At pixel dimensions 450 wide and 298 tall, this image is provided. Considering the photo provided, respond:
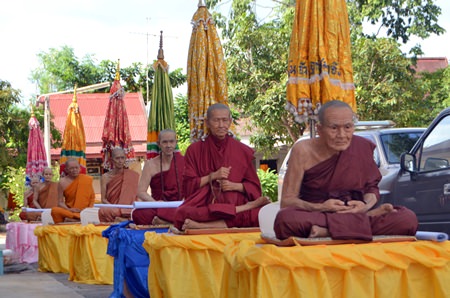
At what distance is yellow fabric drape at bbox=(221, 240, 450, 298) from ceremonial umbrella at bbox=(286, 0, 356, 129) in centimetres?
323

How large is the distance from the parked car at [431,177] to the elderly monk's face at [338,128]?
3068 mm

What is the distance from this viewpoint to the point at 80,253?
37.1 feet

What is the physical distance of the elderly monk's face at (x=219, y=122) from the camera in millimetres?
7035

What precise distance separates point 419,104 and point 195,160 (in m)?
18.0

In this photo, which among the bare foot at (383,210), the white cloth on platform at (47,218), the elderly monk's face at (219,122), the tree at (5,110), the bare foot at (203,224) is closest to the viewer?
the bare foot at (383,210)

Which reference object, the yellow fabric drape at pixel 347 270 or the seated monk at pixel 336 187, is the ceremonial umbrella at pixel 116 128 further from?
the yellow fabric drape at pixel 347 270

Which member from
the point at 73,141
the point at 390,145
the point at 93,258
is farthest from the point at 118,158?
the point at 73,141

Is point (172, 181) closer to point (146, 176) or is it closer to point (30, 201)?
point (146, 176)

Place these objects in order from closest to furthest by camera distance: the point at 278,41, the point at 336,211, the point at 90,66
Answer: the point at 336,211
the point at 278,41
the point at 90,66

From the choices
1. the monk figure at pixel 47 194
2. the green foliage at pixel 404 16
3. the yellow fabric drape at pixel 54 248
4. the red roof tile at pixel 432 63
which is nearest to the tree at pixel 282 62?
the green foliage at pixel 404 16

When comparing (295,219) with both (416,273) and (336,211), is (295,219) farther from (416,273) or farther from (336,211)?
(416,273)

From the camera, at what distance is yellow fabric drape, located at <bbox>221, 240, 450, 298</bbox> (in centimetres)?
434

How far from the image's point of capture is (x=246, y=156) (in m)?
7.14

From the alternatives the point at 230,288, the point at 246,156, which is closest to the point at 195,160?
the point at 246,156
